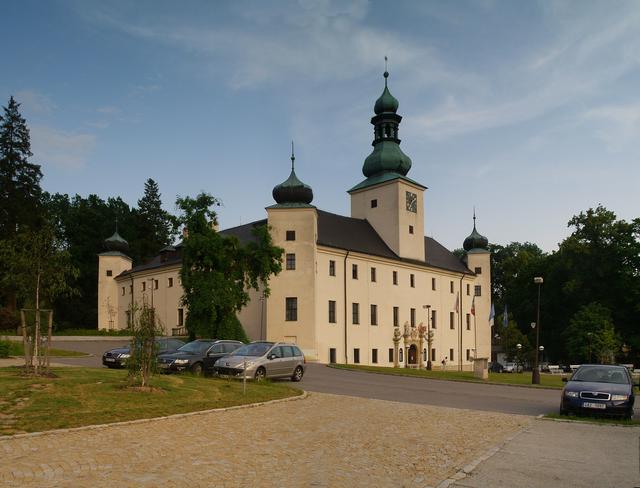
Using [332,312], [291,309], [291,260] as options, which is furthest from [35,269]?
[332,312]

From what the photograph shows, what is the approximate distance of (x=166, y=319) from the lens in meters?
60.1

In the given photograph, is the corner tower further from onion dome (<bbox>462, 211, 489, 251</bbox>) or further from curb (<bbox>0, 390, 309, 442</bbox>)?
curb (<bbox>0, 390, 309, 442</bbox>)

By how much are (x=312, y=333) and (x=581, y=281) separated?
1377 inches

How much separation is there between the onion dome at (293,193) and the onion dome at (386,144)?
15.6m

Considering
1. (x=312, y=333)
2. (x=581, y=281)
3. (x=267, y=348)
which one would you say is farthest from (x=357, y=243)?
(x=267, y=348)

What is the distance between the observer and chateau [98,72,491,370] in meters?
48.1

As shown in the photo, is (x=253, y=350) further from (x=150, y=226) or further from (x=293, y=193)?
(x=150, y=226)

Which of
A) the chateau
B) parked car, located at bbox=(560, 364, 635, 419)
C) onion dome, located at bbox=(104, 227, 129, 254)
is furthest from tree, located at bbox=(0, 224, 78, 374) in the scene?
onion dome, located at bbox=(104, 227, 129, 254)

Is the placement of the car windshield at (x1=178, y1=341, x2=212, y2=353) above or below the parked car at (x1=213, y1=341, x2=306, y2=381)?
above

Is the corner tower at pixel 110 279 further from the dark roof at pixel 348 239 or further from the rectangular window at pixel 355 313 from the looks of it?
the rectangular window at pixel 355 313

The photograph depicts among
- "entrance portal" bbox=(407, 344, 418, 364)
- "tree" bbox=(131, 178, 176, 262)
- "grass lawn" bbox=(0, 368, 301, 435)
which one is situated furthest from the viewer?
"tree" bbox=(131, 178, 176, 262)

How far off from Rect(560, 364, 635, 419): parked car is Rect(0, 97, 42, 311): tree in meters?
53.4

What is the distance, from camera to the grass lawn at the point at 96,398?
11.9 meters

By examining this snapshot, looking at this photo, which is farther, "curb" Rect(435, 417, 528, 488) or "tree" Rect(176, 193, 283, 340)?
"tree" Rect(176, 193, 283, 340)
